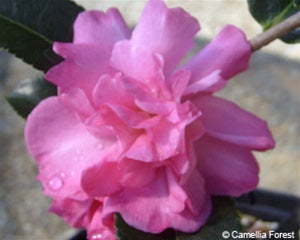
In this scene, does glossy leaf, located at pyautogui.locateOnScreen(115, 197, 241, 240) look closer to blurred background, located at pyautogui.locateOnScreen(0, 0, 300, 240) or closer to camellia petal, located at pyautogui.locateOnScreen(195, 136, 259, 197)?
camellia petal, located at pyautogui.locateOnScreen(195, 136, 259, 197)

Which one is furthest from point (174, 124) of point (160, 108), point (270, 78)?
point (270, 78)

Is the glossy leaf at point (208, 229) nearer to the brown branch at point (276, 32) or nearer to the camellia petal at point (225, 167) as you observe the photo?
the camellia petal at point (225, 167)

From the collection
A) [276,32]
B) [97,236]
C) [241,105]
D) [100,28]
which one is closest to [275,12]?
[276,32]

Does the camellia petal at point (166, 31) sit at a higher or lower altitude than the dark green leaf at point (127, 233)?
higher

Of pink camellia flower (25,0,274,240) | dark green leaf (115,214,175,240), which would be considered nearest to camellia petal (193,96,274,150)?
pink camellia flower (25,0,274,240)

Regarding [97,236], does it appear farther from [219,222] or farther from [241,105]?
[241,105]

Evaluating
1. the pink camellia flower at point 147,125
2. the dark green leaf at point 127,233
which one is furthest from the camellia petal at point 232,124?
the dark green leaf at point 127,233
